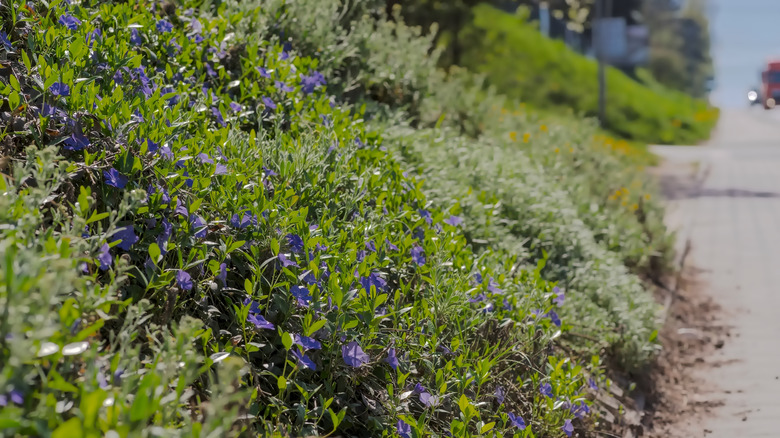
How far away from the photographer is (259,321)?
267 cm

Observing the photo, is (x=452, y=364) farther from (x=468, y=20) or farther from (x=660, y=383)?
(x=468, y=20)

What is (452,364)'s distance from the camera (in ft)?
10.3

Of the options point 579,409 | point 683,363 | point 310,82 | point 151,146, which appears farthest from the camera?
point 683,363

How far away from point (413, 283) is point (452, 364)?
1.99 feet

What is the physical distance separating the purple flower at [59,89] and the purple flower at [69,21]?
60 centimetres

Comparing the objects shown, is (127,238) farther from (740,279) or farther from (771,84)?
(771,84)

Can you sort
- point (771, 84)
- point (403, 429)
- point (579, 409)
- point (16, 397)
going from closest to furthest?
point (16, 397) < point (403, 429) < point (579, 409) < point (771, 84)

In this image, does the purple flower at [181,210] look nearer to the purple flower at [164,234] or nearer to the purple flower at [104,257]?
the purple flower at [164,234]

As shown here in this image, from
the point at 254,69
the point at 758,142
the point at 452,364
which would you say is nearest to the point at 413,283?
the point at 452,364

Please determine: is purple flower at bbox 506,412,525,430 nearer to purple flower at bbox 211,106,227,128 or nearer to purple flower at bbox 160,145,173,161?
purple flower at bbox 160,145,173,161

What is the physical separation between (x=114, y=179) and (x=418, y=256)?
1.46 metres

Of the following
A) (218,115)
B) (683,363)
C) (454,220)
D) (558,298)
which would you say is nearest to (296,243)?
(218,115)

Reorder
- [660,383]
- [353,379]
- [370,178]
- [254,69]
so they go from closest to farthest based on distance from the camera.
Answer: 1. [353,379]
2. [370,178]
3. [254,69]
4. [660,383]

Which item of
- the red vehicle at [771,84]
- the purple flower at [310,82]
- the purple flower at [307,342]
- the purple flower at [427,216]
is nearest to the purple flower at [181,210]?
the purple flower at [307,342]
